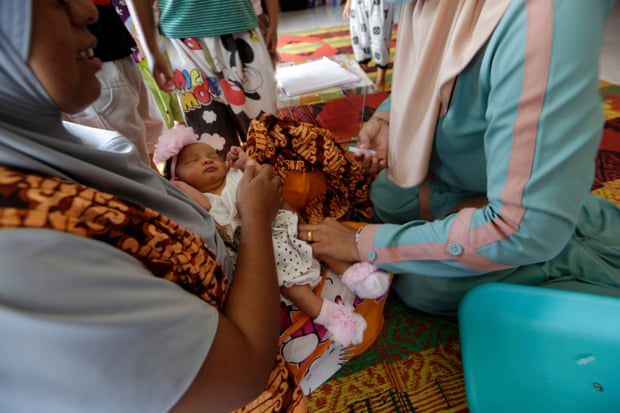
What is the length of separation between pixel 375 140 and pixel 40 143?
110 cm

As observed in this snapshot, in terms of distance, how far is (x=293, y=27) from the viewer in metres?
5.35

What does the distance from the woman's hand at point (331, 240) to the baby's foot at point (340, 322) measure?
151mm

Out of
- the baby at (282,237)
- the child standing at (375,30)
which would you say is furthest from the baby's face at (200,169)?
the child standing at (375,30)

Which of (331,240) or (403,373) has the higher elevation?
(331,240)

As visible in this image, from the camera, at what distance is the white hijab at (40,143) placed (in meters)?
0.38

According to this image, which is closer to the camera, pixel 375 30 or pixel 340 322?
pixel 340 322

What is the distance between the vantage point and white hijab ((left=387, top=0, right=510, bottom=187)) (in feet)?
2.31

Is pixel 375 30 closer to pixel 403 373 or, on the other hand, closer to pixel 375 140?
pixel 375 140

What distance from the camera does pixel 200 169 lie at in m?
1.11

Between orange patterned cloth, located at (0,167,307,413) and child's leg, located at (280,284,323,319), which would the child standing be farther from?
orange patterned cloth, located at (0,167,307,413)

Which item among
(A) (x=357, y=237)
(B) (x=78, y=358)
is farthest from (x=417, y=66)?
(B) (x=78, y=358)

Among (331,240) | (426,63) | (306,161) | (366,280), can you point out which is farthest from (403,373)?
A: (426,63)

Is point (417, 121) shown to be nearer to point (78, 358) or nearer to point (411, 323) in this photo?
point (411, 323)

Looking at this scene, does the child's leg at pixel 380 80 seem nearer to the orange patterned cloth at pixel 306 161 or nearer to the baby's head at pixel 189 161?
the orange patterned cloth at pixel 306 161
